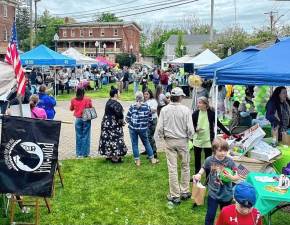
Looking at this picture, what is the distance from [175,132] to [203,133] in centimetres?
108

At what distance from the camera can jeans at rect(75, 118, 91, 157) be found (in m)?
10.5

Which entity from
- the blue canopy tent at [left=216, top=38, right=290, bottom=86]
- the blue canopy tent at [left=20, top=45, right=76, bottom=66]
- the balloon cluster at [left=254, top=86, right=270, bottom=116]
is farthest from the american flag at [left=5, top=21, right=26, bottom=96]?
the blue canopy tent at [left=20, top=45, right=76, bottom=66]

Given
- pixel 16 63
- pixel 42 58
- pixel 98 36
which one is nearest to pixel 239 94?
pixel 42 58

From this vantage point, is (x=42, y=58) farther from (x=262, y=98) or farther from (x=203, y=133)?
(x=203, y=133)

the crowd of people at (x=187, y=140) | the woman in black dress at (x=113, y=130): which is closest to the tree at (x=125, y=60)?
the crowd of people at (x=187, y=140)

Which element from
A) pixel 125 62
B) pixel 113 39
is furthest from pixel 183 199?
pixel 113 39

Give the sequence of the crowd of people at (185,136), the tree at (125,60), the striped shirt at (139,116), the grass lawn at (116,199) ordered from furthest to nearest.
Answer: the tree at (125,60)
the striped shirt at (139,116)
the grass lawn at (116,199)
the crowd of people at (185,136)

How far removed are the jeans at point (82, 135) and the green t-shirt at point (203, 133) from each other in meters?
3.27

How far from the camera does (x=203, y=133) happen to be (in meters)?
8.12

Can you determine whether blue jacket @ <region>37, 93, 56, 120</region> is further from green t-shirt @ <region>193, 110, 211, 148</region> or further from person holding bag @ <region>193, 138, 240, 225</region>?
person holding bag @ <region>193, 138, 240, 225</region>

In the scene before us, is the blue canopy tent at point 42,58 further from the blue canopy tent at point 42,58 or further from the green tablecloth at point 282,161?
the green tablecloth at point 282,161

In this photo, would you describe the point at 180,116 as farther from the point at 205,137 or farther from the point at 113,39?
the point at 113,39

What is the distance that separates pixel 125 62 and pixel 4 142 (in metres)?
63.9

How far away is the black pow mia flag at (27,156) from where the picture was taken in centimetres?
585
